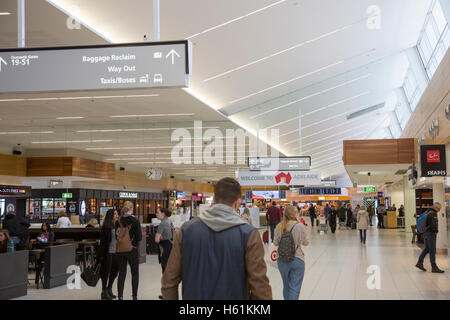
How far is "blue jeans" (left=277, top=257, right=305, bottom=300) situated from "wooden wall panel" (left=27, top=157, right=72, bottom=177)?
15515mm

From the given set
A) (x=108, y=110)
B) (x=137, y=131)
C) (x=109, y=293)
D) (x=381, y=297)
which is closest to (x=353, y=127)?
(x=137, y=131)

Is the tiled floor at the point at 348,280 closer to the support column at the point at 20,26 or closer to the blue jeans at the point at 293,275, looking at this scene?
the blue jeans at the point at 293,275

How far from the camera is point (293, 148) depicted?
22375 mm

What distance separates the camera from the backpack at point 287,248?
625 centimetres

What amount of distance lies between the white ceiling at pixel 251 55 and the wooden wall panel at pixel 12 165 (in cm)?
127

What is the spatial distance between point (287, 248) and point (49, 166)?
53.4 feet

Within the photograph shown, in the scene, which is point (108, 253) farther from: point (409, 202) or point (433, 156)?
point (409, 202)

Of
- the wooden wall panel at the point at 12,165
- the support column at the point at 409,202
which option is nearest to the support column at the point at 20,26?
the wooden wall panel at the point at 12,165

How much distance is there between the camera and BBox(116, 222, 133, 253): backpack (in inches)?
296

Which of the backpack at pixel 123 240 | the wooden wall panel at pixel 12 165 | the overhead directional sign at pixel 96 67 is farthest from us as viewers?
the wooden wall panel at pixel 12 165

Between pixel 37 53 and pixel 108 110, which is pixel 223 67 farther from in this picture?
pixel 37 53

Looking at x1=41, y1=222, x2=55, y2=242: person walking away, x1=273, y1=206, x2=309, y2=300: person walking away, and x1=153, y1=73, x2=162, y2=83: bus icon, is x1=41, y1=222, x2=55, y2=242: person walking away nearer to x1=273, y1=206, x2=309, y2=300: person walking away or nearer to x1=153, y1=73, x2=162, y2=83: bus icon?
x1=273, y1=206, x2=309, y2=300: person walking away

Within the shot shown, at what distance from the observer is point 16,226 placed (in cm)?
1206

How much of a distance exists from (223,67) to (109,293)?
5334 mm
